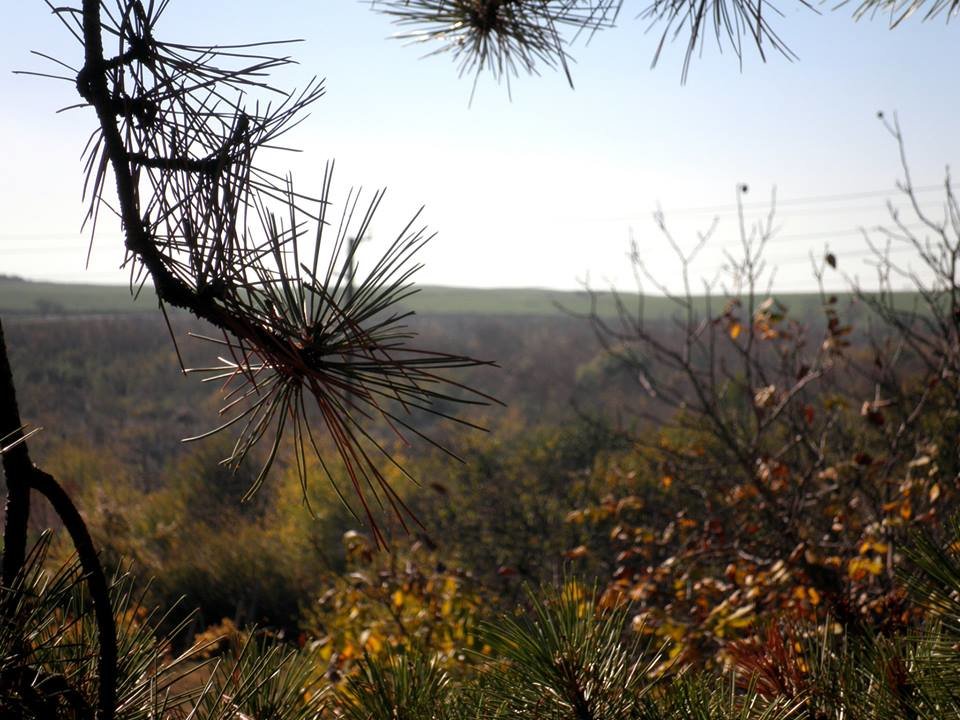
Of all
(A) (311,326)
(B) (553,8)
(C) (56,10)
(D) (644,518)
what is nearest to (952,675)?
(A) (311,326)

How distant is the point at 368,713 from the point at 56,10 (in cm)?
103

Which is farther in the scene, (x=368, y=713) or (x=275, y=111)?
(x=368, y=713)

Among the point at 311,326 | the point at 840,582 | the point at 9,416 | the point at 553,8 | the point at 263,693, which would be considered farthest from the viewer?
the point at 840,582

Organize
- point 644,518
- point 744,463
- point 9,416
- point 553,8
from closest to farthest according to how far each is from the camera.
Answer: point 9,416, point 553,8, point 744,463, point 644,518

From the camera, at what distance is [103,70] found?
92 cm

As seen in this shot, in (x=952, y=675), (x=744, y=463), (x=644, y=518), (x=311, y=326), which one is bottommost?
(x=644, y=518)

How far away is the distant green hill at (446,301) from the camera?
35.0 m

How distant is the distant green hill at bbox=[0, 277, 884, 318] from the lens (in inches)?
1379

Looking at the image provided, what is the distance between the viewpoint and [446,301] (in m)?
70.4

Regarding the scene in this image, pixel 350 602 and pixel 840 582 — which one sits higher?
pixel 840 582

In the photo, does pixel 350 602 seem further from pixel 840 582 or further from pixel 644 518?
pixel 644 518

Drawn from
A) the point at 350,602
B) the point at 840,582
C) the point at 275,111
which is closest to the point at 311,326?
the point at 275,111

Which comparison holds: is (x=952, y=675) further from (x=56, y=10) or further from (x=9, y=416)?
(x=56, y=10)

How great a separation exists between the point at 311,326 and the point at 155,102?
0.33 m
